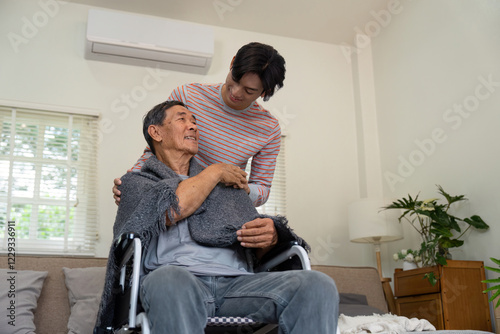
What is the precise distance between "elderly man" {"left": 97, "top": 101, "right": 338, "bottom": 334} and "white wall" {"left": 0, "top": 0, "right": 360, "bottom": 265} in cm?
218

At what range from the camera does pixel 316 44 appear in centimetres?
489

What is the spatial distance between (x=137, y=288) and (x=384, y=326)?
5.20ft

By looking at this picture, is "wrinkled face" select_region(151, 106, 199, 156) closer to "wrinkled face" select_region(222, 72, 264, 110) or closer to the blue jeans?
"wrinkled face" select_region(222, 72, 264, 110)

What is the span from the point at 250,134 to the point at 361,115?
2621 millimetres

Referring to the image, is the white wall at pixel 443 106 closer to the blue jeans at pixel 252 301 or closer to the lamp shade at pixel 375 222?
the lamp shade at pixel 375 222

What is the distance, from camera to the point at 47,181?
3.88 m

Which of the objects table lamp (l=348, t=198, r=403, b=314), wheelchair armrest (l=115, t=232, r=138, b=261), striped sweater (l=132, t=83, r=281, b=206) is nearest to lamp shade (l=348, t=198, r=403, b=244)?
table lamp (l=348, t=198, r=403, b=314)

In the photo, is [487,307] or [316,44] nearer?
[487,307]

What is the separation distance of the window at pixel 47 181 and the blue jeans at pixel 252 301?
8.32ft

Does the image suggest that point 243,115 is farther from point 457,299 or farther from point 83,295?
point 457,299

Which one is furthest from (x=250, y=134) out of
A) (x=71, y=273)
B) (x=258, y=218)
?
(x=71, y=273)

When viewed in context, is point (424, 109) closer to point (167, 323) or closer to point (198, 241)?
point (198, 241)

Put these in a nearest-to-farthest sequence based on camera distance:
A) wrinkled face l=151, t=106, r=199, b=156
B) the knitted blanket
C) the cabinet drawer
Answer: the knitted blanket, wrinkled face l=151, t=106, r=199, b=156, the cabinet drawer

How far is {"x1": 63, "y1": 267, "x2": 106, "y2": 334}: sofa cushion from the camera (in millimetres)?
2608
